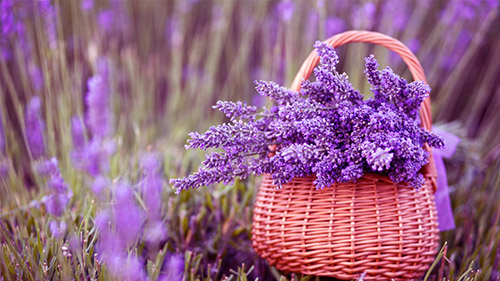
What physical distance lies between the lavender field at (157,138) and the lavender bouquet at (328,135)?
0.20m

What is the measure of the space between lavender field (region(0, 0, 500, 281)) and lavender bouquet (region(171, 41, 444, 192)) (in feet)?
0.66

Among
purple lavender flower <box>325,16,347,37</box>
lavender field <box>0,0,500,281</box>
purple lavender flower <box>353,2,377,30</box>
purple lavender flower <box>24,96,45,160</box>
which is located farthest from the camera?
purple lavender flower <box>325,16,347,37</box>

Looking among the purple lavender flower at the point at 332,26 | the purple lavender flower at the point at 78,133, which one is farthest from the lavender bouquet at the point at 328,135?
the purple lavender flower at the point at 332,26

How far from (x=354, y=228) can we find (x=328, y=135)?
0.23 m

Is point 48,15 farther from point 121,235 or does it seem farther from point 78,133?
point 121,235

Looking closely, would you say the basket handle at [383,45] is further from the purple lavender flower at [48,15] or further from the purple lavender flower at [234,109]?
the purple lavender flower at [48,15]

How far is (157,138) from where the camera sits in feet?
6.87

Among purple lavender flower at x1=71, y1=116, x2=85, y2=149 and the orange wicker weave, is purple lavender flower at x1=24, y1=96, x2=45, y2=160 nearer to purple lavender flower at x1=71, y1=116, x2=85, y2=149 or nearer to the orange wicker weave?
purple lavender flower at x1=71, y1=116, x2=85, y2=149

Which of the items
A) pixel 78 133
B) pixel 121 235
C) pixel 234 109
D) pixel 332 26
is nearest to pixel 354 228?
pixel 234 109

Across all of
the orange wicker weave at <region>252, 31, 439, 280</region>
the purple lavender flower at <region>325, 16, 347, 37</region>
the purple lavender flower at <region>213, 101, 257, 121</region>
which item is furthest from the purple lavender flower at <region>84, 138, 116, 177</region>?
the purple lavender flower at <region>325, 16, 347, 37</region>

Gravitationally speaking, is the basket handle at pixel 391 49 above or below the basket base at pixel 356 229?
above

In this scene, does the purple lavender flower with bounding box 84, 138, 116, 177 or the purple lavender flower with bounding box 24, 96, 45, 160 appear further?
the purple lavender flower with bounding box 24, 96, 45, 160

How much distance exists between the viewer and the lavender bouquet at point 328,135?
916 millimetres

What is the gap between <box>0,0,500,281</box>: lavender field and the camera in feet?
3.36
